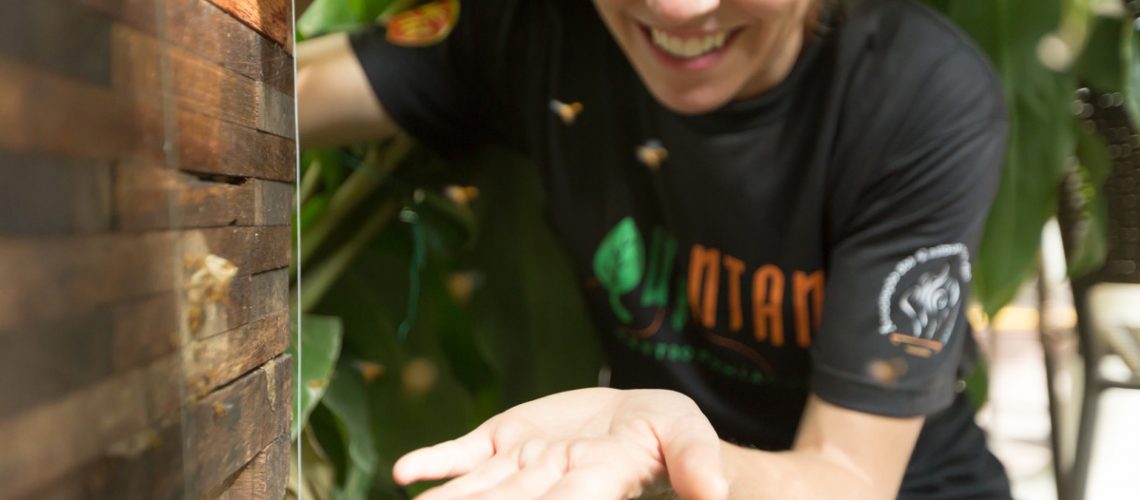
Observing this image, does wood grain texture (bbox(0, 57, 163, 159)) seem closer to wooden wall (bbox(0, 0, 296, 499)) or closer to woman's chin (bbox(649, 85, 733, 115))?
wooden wall (bbox(0, 0, 296, 499))

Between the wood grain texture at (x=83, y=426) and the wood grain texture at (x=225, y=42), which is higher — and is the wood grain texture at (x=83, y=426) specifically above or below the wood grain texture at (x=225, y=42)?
below

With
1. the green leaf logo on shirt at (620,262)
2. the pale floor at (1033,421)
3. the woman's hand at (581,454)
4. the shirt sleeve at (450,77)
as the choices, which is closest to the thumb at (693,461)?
the woman's hand at (581,454)

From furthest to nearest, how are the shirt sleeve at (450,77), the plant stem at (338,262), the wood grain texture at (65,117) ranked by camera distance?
the shirt sleeve at (450,77) < the plant stem at (338,262) < the wood grain texture at (65,117)

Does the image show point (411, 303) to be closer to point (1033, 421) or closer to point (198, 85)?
point (198, 85)

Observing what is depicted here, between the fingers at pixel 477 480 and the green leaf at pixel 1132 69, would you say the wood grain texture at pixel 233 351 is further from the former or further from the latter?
the green leaf at pixel 1132 69

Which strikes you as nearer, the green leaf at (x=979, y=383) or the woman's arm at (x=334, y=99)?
the woman's arm at (x=334, y=99)

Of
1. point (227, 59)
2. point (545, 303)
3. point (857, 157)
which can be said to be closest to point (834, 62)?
point (857, 157)

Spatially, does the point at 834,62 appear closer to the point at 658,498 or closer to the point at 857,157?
the point at 857,157

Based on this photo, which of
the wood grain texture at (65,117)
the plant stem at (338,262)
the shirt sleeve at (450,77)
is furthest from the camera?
the shirt sleeve at (450,77)
